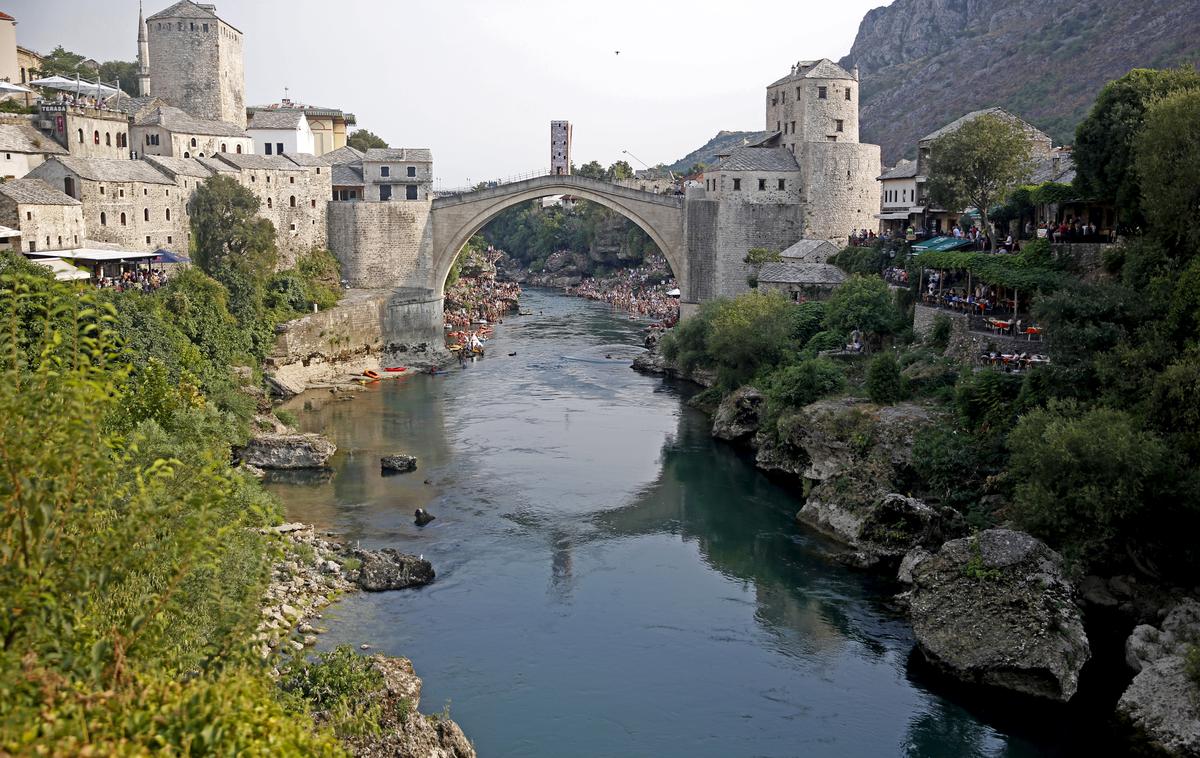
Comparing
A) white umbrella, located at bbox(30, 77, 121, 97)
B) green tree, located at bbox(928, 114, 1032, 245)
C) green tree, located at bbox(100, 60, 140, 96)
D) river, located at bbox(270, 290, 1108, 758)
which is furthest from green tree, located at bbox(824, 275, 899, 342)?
green tree, located at bbox(100, 60, 140, 96)

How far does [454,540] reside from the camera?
2027 cm

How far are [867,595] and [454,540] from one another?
755cm

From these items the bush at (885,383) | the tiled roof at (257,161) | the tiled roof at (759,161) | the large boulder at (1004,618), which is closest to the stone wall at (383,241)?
the tiled roof at (257,161)

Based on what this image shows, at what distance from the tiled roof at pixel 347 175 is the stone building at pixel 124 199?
382 inches

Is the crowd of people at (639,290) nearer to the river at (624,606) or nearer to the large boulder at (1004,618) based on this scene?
the river at (624,606)

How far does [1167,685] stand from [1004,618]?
2285 mm

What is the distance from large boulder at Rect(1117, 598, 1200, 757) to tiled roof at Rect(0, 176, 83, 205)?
27037 mm

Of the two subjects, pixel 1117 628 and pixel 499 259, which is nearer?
pixel 1117 628

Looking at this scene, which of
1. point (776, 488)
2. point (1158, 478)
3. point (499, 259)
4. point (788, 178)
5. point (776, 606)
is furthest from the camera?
point (499, 259)

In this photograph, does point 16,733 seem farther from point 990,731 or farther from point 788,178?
point 788,178

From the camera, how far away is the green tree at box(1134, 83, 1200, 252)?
18.6 metres

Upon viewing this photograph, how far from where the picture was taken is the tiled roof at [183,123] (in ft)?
124

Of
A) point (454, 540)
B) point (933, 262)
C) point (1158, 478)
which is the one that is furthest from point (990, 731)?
point (933, 262)

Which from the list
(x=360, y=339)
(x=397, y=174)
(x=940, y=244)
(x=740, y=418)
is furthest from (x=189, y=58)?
(x=940, y=244)
